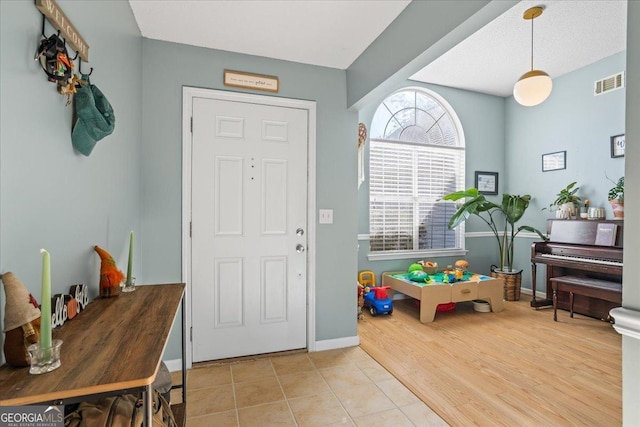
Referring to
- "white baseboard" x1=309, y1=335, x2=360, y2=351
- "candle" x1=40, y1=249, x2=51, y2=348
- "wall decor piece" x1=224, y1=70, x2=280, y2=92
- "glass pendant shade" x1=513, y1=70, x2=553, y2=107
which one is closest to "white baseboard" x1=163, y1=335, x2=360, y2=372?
"white baseboard" x1=309, y1=335, x2=360, y2=351

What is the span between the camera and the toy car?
3580 millimetres

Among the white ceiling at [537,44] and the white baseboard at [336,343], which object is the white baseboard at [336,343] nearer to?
the white baseboard at [336,343]

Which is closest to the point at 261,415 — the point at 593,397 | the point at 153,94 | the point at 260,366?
the point at 260,366

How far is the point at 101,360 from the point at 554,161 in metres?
5.15

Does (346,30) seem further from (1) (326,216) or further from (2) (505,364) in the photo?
(2) (505,364)

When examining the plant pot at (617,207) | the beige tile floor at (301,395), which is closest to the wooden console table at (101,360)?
the beige tile floor at (301,395)

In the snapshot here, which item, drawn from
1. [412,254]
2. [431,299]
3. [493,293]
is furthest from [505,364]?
[412,254]

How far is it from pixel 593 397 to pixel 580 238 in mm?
2117

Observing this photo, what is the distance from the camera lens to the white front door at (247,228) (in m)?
2.44

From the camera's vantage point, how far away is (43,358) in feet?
2.30

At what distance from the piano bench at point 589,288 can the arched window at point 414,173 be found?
4.37 feet

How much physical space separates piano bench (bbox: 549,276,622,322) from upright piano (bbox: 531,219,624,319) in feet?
0.37

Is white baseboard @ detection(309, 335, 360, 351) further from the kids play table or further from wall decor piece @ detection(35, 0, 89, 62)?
wall decor piece @ detection(35, 0, 89, 62)

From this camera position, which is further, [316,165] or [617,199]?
[617,199]
